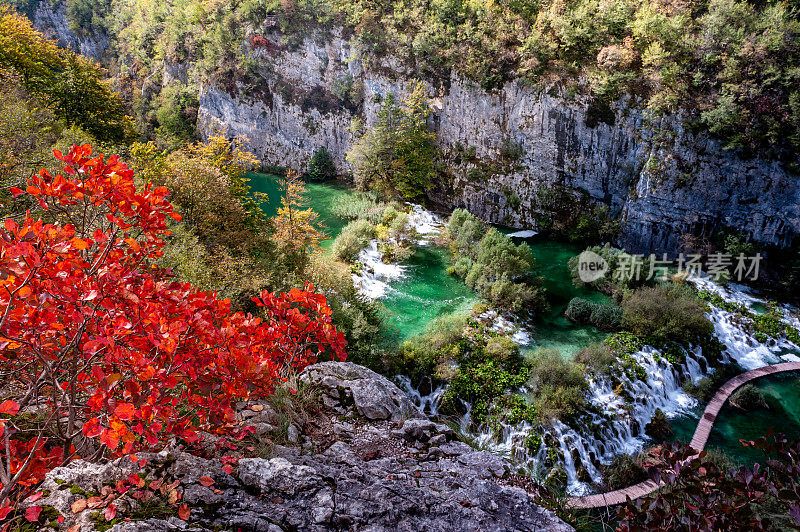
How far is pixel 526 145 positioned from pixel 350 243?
9.74 m

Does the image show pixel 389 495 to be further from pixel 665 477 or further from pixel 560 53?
pixel 560 53

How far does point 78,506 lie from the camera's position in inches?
71.4

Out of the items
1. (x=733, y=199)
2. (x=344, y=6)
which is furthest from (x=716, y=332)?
(x=344, y=6)

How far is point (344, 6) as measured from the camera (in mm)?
24422

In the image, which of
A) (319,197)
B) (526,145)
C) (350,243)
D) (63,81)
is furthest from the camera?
(319,197)

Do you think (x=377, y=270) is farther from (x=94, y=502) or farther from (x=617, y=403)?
(x=94, y=502)

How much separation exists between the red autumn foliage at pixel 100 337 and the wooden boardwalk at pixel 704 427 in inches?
248

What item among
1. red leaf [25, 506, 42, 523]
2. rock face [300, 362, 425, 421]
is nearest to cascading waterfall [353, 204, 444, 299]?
rock face [300, 362, 425, 421]

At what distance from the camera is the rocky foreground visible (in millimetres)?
1987

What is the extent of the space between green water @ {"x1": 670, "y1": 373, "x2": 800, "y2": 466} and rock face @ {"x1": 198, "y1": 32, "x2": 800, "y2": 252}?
6.17 meters

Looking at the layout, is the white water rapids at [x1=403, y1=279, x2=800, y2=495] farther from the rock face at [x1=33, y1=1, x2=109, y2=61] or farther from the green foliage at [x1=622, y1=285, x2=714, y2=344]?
the rock face at [x1=33, y1=1, x2=109, y2=61]

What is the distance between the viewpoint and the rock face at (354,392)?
4078mm

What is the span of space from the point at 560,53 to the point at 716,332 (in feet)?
40.6

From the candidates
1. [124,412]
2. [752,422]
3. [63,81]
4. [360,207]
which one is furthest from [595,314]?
[63,81]
